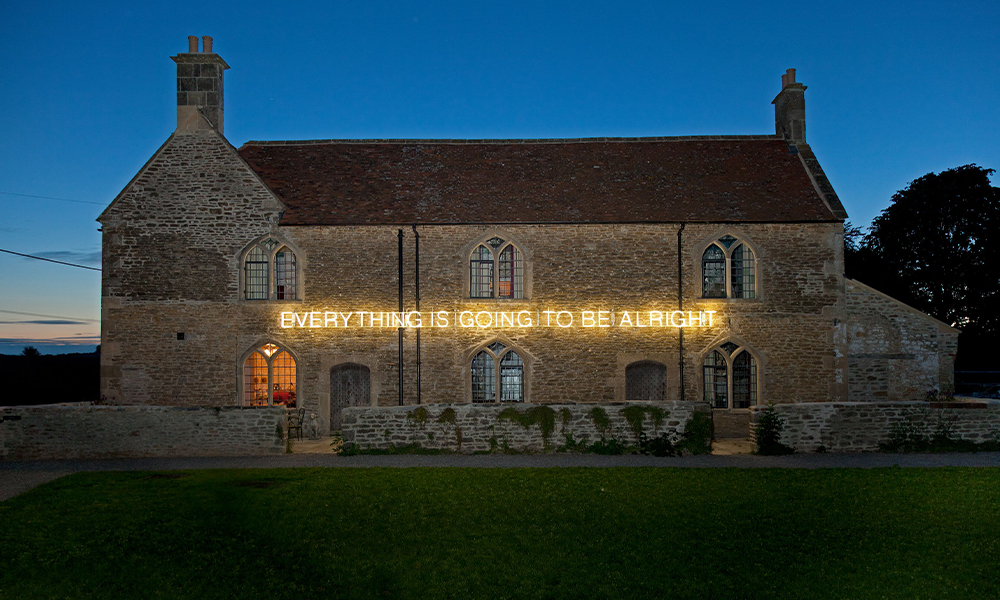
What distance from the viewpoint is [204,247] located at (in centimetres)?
1919

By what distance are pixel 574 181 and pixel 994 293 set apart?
26.5 metres

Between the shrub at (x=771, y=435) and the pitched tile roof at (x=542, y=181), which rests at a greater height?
the pitched tile roof at (x=542, y=181)

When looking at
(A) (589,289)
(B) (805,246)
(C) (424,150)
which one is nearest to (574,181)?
(A) (589,289)

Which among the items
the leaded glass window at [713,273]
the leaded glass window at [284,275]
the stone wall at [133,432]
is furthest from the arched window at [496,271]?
the stone wall at [133,432]

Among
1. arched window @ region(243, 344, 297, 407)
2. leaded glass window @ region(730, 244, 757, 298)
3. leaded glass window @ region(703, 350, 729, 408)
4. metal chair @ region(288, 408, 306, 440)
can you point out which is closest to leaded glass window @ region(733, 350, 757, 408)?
leaded glass window @ region(703, 350, 729, 408)

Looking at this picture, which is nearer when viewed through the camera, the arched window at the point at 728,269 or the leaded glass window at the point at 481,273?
the arched window at the point at 728,269

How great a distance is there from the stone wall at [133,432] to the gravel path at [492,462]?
0.30m

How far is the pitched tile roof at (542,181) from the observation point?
19.4 metres

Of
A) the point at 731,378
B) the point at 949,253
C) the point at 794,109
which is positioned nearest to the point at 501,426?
the point at 731,378

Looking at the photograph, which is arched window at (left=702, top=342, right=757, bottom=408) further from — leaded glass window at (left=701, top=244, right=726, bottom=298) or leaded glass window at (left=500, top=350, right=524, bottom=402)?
leaded glass window at (left=500, top=350, right=524, bottom=402)

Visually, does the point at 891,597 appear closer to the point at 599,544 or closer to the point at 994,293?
the point at 599,544

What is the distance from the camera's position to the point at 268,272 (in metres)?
19.3

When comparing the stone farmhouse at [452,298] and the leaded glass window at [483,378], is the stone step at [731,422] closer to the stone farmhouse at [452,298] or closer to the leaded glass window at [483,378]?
the stone farmhouse at [452,298]

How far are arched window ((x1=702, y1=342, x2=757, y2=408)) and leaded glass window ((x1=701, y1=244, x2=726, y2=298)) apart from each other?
62.5 inches
